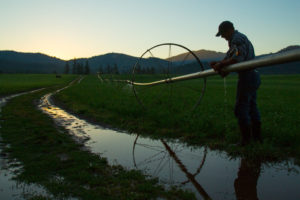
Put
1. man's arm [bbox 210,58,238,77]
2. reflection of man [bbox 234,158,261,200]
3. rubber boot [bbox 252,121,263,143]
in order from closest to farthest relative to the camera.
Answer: reflection of man [bbox 234,158,261,200], man's arm [bbox 210,58,238,77], rubber boot [bbox 252,121,263,143]

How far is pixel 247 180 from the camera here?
412 centimetres

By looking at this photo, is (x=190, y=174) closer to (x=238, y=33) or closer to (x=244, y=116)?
(x=244, y=116)

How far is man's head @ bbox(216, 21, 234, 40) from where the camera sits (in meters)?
5.60

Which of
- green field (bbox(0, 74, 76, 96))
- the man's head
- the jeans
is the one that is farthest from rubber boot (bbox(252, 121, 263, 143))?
green field (bbox(0, 74, 76, 96))

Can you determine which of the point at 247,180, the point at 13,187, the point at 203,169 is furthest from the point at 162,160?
the point at 13,187

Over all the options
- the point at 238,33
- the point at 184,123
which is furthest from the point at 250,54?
the point at 184,123

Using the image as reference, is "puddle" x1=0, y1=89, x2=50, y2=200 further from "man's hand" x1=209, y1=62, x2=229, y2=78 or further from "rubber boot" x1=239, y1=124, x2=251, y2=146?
"rubber boot" x1=239, y1=124, x2=251, y2=146

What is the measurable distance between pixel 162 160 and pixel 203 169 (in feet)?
2.97

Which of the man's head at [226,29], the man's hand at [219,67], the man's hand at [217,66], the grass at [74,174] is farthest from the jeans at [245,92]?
the grass at [74,174]

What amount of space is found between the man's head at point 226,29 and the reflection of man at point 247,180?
265 centimetres

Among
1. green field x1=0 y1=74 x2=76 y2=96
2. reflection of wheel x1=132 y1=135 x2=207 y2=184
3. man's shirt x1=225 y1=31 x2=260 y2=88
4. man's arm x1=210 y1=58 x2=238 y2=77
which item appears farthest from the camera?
green field x1=0 y1=74 x2=76 y2=96

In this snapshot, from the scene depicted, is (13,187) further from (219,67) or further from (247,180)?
(219,67)

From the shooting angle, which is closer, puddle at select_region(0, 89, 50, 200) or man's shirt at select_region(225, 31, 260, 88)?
puddle at select_region(0, 89, 50, 200)

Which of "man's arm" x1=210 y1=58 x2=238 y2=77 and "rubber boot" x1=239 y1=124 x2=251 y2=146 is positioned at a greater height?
"man's arm" x1=210 y1=58 x2=238 y2=77
